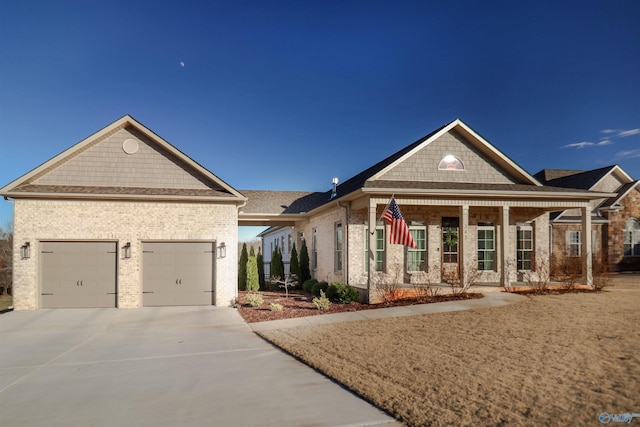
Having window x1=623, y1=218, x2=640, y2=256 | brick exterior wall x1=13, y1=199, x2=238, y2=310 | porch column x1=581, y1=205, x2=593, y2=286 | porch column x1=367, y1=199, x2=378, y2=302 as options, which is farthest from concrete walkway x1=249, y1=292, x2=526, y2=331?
window x1=623, y1=218, x2=640, y2=256

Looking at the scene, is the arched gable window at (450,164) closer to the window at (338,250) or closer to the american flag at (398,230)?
the american flag at (398,230)

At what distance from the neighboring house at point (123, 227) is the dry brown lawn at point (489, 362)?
5907 millimetres

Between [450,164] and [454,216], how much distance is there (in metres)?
2.14

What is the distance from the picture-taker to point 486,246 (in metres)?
17.9

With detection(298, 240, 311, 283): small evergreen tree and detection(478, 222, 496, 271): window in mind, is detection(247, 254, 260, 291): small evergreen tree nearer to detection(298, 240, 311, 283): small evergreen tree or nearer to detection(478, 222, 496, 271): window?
detection(298, 240, 311, 283): small evergreen tree

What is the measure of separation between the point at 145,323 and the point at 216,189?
18.3ft

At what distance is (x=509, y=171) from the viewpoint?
17719mm

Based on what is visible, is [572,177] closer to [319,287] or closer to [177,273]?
[319,287]

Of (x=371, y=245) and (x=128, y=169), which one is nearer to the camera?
(x=371, y=245)

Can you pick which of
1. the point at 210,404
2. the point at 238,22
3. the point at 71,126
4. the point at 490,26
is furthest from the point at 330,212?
the point at 210,404

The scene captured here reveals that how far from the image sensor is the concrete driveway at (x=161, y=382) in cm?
507

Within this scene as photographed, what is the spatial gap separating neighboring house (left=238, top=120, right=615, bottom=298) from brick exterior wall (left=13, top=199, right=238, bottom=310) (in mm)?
4548

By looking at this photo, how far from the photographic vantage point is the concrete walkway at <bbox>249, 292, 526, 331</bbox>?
11587 millimetres

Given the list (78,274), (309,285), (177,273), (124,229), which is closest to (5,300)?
(78,274)
